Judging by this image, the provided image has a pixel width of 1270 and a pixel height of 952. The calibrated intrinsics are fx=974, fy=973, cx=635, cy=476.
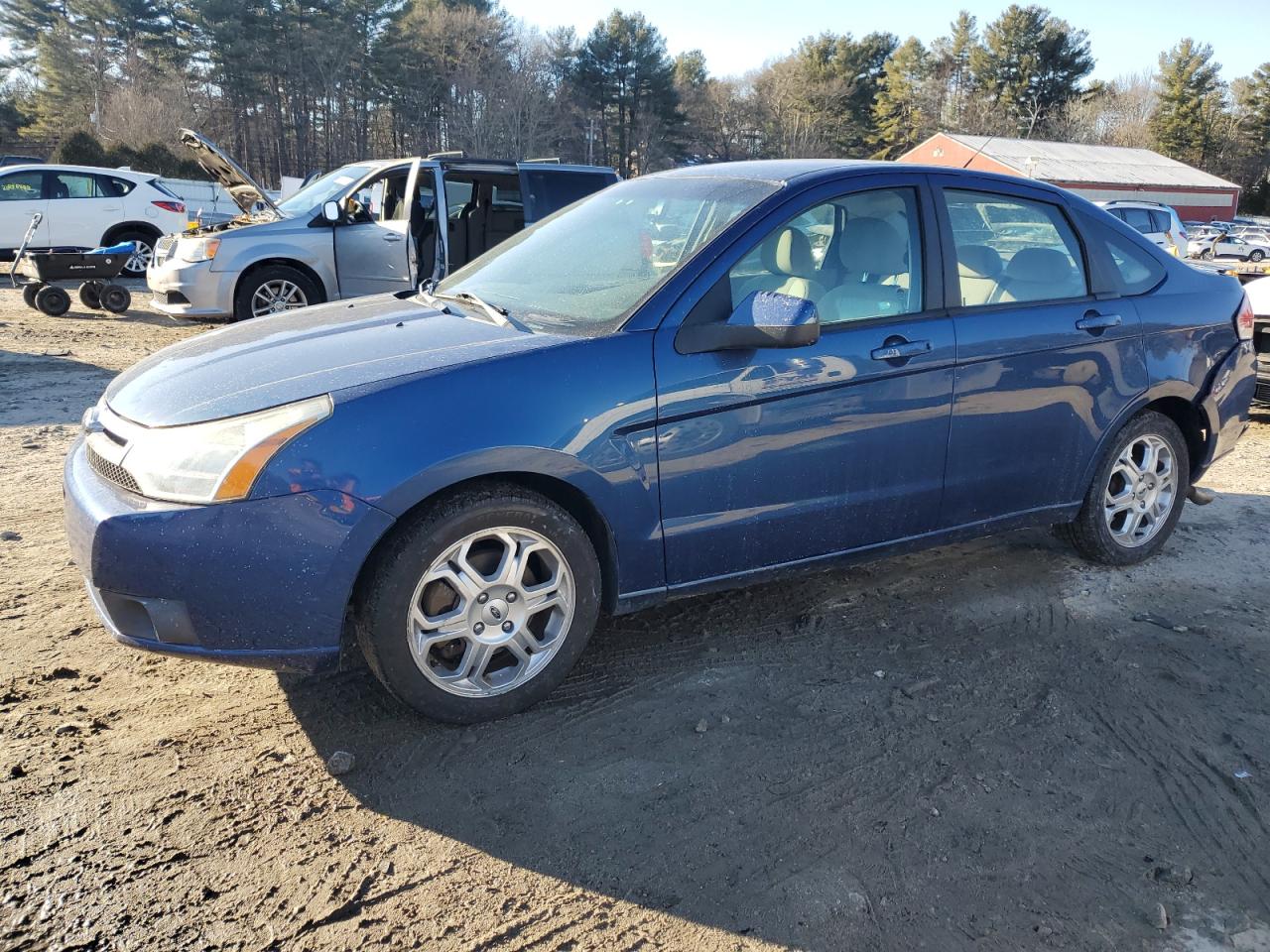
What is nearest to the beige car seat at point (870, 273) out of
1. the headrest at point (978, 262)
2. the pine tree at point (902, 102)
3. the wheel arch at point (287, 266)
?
the headrest at point (978, 262)

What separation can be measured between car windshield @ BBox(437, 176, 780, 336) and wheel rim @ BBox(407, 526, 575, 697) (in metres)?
0.76

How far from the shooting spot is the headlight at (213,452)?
8.73 feet

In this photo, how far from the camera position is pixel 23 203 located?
15297 mm

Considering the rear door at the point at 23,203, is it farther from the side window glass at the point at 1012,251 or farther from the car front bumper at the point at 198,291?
the side window glass at the point at 1012,251

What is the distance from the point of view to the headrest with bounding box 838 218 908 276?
370 cm

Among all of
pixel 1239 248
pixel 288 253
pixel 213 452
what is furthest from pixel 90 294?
pixel 1239 248

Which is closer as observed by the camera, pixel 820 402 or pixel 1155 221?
pixel 820 402

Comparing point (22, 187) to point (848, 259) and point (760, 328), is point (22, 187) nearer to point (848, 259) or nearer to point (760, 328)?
point (848, 259)

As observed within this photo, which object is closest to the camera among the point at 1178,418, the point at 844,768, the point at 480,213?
the point at 844,768

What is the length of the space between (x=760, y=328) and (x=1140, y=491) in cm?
242

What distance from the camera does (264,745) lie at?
2969 mm

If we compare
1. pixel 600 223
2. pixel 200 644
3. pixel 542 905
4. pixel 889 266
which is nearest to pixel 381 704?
pixel 200 644

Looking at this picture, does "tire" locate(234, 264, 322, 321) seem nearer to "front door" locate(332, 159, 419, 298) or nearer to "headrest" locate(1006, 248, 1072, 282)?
"front door" locate(332, 159, 419, 298)

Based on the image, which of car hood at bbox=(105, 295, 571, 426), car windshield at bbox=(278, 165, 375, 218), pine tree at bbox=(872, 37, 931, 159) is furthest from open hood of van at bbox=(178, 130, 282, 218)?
pine tree at bbox=(872, 37, 931, 159)
